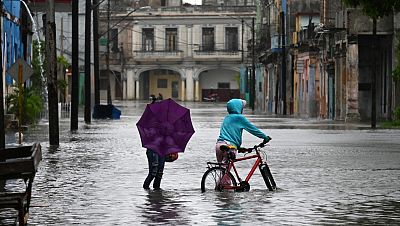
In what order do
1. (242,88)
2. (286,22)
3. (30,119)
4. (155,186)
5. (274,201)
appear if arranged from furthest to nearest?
1. (242,88)
2. (286,22)
3. (30,119)
4. (155,186)
5. (274,201)

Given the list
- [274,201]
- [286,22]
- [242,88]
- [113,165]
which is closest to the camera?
[274,201]

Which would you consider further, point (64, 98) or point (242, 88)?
point (242, 88)

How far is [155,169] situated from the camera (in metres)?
20.3

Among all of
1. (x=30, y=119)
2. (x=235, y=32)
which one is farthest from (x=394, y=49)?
(x=235, y=32)

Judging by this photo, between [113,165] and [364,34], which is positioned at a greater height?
[364,34]

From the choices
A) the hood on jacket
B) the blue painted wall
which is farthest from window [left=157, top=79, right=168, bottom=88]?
the hood on jacket

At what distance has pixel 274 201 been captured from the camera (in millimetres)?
17797

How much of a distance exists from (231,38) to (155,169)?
116150 mm

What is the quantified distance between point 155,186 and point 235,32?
382 ft

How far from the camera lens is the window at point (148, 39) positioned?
13712 centimetres

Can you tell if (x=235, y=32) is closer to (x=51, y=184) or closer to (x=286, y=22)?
(x=286, y=22)

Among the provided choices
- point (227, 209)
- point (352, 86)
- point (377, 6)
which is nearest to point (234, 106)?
point (227, 209)

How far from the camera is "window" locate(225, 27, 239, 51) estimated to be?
136 m

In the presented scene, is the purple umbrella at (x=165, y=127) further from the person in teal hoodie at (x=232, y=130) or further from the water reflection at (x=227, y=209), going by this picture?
the water reflection at (x=227, y=209)
